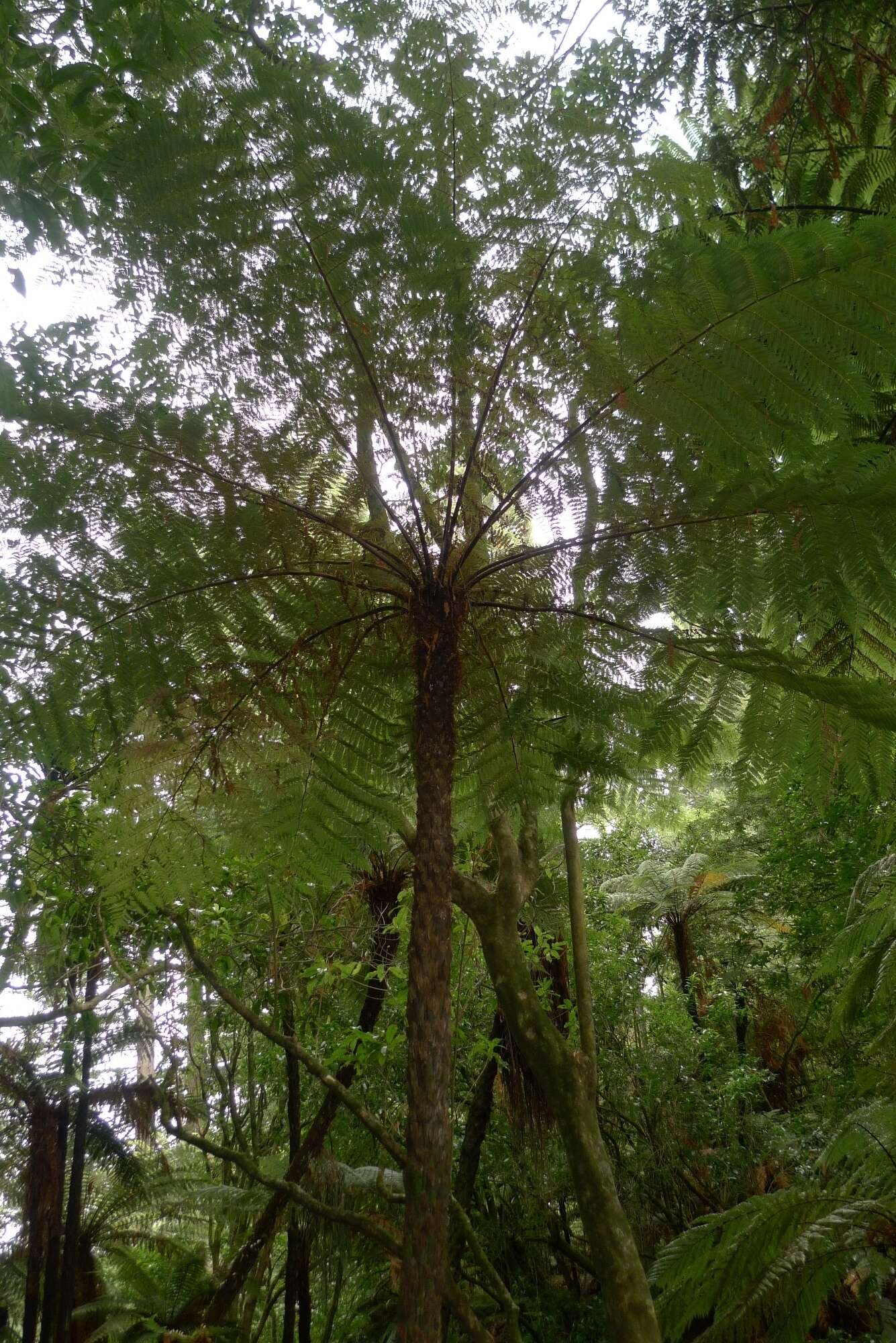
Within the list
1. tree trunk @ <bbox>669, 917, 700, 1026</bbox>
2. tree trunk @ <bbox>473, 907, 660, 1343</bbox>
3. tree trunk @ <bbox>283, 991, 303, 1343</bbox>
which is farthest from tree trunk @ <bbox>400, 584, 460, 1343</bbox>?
tree trunk @ <bbox>669, 917, 700, 1026</bbox>

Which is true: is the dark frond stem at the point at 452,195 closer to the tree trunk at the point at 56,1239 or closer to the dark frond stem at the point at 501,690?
the dark frond stem at the point at 501,690

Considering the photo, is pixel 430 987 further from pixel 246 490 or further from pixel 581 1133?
pixel 581 1133

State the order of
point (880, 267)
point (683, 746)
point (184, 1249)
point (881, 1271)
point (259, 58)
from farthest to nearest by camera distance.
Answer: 1. point (184, 1249)
2. point (881, 1271)
3. point (683, 746)
4. point (259, 58)
5. point (880, 267)

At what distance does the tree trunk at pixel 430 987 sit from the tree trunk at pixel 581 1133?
1.91 metres

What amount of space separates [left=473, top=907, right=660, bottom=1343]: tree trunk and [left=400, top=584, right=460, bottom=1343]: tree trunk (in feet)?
6.28

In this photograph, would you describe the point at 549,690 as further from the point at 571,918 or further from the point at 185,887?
the point at 571,918

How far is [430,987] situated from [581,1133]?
7.88 ft

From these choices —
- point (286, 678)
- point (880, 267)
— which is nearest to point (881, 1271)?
point (286, 678)

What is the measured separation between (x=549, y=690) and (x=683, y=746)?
0.41 meters

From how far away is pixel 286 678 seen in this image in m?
1.89

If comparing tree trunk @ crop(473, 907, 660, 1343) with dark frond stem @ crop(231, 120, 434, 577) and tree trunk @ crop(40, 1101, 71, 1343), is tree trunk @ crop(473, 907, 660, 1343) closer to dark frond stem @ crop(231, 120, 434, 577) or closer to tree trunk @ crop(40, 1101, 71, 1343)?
dark frond stem @ crop(231, 120, 434, 577)

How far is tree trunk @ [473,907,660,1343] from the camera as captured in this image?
2.93 metres

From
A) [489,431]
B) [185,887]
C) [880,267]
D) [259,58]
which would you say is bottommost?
[185,887]

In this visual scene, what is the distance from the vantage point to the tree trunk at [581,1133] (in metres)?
2.93
